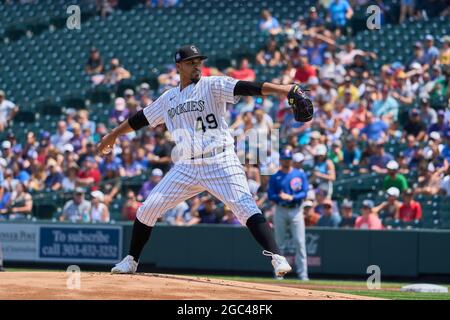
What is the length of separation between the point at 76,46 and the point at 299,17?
5.06 metres

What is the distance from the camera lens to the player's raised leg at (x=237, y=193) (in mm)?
7637

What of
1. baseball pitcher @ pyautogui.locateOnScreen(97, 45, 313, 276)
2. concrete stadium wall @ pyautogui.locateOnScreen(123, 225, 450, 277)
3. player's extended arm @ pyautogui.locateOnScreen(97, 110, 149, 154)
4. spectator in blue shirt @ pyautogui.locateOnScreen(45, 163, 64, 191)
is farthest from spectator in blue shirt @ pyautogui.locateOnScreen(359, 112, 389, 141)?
baseball pitcher @ pyautogui.locateOnScreen(97, 45, 313, 276)

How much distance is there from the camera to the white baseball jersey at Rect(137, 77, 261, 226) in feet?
25.4

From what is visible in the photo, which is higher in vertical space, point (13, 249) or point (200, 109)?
point (200, 109)

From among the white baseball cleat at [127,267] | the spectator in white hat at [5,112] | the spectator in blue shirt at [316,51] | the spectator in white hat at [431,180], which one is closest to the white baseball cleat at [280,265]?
the white baseball cleat at [127,267]

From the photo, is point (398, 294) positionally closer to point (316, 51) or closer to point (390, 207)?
point (390, 207)

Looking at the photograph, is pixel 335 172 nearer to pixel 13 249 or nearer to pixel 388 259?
pixel 388 259

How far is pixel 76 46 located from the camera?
846 inches

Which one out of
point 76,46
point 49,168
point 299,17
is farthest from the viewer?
point 76,46

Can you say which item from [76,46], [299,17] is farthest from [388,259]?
[76,46]

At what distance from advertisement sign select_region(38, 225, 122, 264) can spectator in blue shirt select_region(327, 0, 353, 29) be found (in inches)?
268

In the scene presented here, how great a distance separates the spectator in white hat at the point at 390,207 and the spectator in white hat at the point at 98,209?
4234mm

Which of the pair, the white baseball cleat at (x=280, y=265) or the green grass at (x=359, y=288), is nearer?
the white baseball cleat at (x=280, y=265)

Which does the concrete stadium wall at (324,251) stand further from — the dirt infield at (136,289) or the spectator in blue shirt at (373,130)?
the dirt infield at (136,289)
